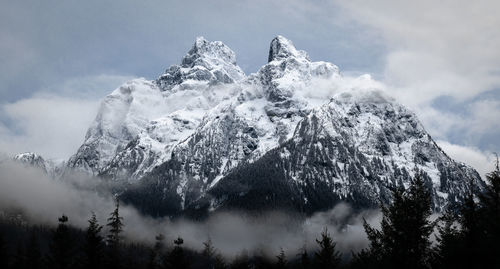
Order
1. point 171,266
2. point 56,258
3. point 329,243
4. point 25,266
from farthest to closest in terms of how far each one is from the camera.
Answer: point 25,266 → point 56,258 → point 171,266 → point 329,243

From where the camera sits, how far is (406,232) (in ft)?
121

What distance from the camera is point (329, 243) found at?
50656 mm

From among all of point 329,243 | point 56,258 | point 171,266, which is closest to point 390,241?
point 329,243

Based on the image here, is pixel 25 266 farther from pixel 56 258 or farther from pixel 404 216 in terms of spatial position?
pixel 404 216

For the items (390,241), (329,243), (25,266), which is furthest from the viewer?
(25,266)

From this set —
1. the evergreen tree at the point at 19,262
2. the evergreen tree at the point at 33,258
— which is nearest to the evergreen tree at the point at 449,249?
the evergreen tree at the point at 19,262

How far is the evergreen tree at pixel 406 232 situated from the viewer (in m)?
36.0

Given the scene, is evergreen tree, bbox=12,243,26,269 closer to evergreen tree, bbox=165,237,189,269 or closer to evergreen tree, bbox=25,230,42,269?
evergreen tree, bbox=25,230,42,269

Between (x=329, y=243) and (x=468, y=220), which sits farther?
(x=329, y=243)

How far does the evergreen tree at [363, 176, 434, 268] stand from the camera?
3595cm

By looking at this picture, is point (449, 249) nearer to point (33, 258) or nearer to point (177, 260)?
point (177, 260)

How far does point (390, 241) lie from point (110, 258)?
96.7 ft

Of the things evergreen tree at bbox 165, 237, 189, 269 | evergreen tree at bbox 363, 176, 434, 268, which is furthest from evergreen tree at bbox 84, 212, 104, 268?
evergreen tree at bbox 363, 176, 434, 268

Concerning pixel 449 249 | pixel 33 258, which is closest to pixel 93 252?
pixel 449 249
